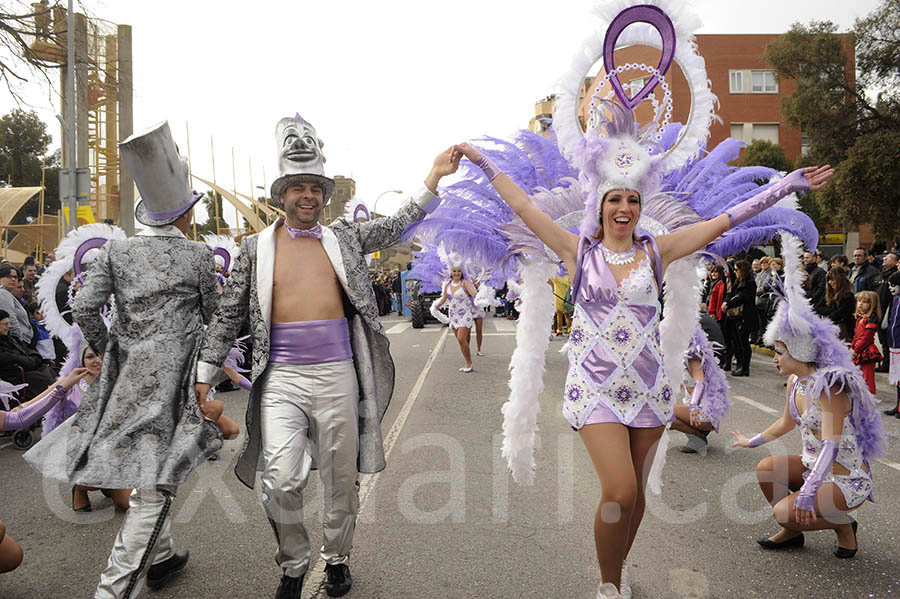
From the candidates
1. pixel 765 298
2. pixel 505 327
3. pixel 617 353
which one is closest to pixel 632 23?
pixel 617 353

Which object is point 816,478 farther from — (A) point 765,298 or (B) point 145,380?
(A) point 765,298

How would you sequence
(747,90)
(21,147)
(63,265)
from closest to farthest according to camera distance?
1. (63,265)
2. (747,90)
3. (21,147)

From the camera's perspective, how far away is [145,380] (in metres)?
3.13

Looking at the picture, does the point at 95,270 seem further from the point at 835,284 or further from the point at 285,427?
the point at 835,284

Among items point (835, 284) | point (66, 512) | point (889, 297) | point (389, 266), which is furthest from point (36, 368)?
point (389, 266)

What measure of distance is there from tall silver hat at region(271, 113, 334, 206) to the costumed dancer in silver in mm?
531

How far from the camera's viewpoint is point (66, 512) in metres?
4.63

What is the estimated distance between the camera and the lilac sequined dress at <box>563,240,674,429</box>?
2990 mm

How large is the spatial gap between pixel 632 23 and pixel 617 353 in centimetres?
166

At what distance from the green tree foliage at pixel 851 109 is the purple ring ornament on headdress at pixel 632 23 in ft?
58.4

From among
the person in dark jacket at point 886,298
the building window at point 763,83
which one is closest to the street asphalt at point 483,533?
the person in dark jacket at point 886,298

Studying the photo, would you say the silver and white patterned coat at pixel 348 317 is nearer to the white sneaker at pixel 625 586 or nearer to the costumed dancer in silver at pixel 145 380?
the costumed dancer in silver at pixel 145 380

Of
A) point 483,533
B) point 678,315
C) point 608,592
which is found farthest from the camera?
point 483,533

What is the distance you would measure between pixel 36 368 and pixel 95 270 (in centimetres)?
484
